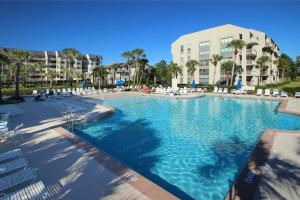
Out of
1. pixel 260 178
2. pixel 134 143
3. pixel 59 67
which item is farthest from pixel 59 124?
pixel 59 67

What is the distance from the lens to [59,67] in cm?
8062

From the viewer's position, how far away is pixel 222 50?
142 ft

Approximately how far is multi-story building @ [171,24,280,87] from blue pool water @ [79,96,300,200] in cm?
3074

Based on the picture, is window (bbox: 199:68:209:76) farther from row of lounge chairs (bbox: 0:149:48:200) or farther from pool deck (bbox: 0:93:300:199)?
row of lounge chairs (bbox: 0:149:48:200)

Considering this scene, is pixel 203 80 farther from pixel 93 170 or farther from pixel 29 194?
pixel 29 194

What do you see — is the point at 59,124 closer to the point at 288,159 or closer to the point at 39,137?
the point at 39,137

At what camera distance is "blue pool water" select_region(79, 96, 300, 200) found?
19.2ft

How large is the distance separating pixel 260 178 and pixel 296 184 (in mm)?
806

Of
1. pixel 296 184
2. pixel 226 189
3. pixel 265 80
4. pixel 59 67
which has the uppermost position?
pixel 59 67

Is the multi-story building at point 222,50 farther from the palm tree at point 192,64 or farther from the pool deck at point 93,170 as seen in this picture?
the pool deck at point 93,170

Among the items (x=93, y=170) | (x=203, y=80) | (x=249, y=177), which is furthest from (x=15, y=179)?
(x=203, y=80)

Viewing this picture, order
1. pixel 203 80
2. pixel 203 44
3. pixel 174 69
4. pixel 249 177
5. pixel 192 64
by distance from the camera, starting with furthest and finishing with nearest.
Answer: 1. pixel 203 80
2. pixel 174 69
3. pixel 203 44
4. pixel 192 64
5. pixel 249 177

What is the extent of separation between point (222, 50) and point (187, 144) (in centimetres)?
3957

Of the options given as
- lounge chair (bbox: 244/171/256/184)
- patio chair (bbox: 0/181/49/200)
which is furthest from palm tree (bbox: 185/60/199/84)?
patio chair (bbox: 0/181/49/200)
